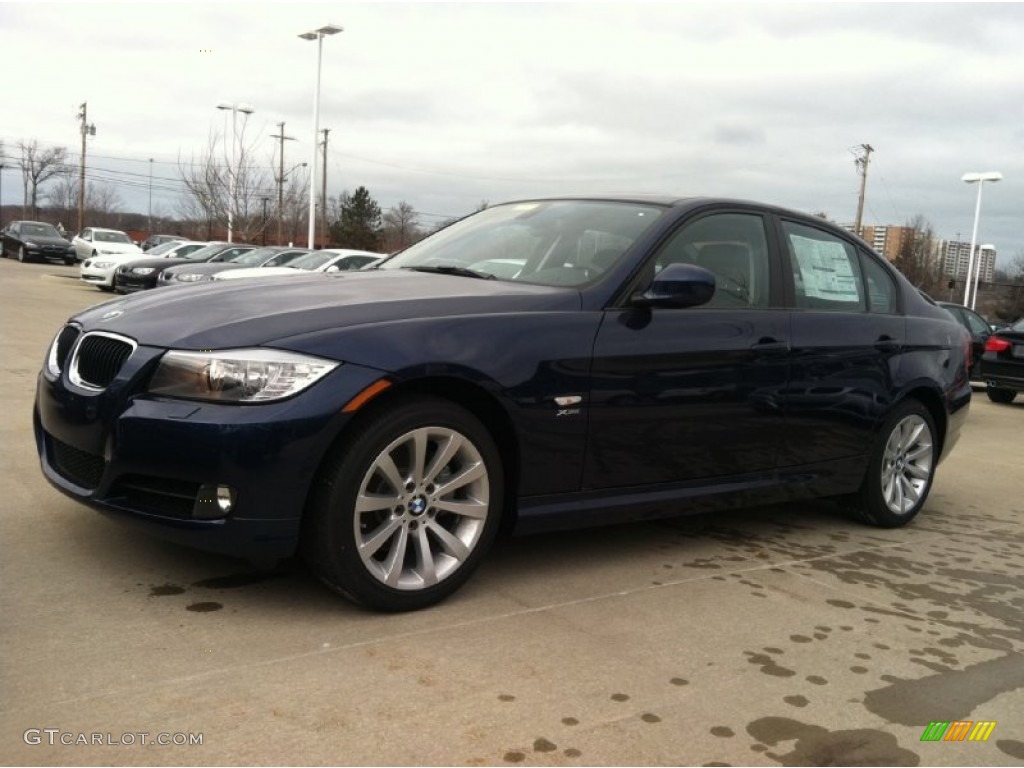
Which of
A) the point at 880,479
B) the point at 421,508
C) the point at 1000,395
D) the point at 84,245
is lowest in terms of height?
the point at 1000,395

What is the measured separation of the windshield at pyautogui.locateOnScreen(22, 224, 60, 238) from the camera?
37.6 meters

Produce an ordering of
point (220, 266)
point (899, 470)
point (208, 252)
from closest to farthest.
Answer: point (899, 470) < point (220, 266) < point (208, 252)

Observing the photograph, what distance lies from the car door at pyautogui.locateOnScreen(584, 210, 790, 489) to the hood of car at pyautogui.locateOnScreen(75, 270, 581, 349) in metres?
0.39

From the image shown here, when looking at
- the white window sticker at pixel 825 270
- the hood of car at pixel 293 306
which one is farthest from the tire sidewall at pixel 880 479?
the hood of car at pixel 293 306

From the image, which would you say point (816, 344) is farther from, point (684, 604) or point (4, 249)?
point (4, 249)

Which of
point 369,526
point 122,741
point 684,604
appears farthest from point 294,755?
point 684,604

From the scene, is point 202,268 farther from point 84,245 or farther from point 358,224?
point 358,224

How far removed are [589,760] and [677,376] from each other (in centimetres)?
192

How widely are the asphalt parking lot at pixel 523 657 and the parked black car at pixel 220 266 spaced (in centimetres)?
Answer: 997

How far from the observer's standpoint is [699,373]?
415 centimetres

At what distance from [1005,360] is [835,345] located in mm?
10243

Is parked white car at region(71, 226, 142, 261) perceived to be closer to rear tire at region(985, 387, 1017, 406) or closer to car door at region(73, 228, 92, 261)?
car door at region(73, 228, 92, 261)

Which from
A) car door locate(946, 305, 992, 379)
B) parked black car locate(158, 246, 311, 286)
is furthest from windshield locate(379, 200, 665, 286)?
car door locate(946, 305, 992, 379)

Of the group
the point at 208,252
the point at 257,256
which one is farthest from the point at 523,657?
the point at 208,252
